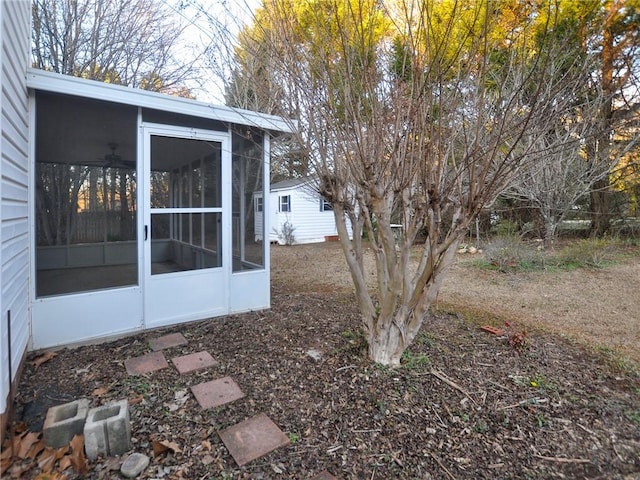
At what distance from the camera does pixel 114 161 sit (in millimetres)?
4430

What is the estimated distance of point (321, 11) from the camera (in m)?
2.47

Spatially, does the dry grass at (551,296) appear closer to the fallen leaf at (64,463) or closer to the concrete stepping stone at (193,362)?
the concrete stepping stone at (193,362)

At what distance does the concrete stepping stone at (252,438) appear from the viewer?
5.94ft

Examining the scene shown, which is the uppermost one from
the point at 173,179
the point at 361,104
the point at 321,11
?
the point at 321,11

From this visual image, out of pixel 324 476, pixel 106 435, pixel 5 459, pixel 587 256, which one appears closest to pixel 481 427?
pixel 324 476

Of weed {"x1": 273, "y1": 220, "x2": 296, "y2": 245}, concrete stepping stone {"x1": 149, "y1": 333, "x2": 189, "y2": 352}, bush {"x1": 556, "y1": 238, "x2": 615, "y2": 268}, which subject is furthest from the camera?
weed {"x1": 273, "y1": 220, "x2": 296, "y2": 245}

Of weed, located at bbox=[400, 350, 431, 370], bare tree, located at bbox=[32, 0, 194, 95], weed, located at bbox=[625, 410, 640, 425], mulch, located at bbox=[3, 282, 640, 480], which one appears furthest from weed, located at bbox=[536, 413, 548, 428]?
bare tree, located at bbox=[32, 0, 194, 95]

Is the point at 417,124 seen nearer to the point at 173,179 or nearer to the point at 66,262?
the point at 173,179

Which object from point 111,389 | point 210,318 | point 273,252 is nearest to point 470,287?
point 210,318

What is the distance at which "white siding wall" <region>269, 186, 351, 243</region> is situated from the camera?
44.1 feet

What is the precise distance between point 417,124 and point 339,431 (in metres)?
1.93

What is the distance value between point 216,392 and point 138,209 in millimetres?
2043

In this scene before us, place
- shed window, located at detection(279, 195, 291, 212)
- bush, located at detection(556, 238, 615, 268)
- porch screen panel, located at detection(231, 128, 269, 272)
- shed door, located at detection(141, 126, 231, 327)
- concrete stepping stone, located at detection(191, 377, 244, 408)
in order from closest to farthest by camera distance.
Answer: concrete stepping stone, located at detection(191, 377, 244, 408) → shed door, located at detection(141, 126, 231, 327) → porch screen panel, located at detection(231, 128, 269, 272) → bush, located at detection(556, 238, 615, 268) → shed window, located at detection(279, 195, 291, 212)

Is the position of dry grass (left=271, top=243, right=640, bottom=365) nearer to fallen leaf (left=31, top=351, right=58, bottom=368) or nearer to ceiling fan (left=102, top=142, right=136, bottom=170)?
ceiling fan (left=102, top=142, right=136, bottom=170)
